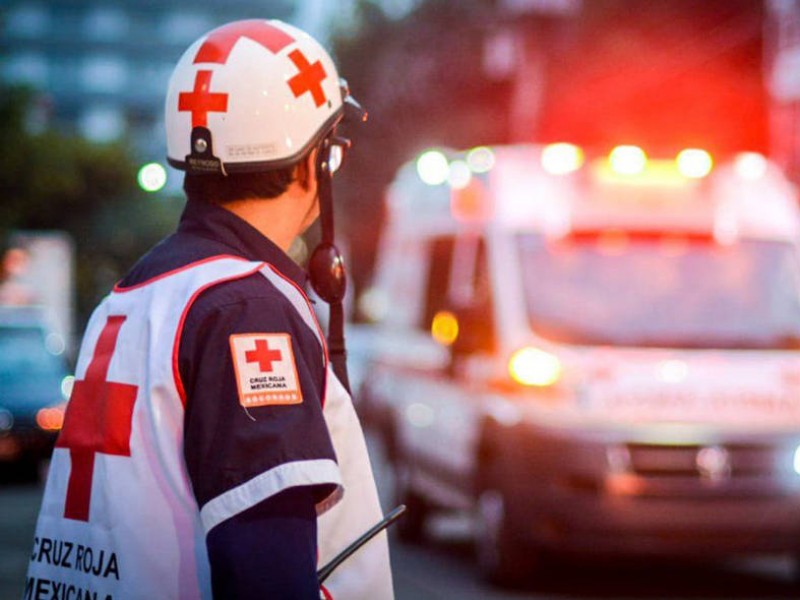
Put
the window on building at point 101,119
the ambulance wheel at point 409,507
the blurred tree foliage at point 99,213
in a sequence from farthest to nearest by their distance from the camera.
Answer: the window on building at point 101,119 → the blurred tree foliage at point 99,213 → the ambulance wheel at point 409,507

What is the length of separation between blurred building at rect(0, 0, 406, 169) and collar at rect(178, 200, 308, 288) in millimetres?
114134

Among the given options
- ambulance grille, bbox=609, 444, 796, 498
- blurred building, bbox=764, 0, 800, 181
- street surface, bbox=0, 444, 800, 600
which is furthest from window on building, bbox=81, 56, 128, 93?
ambulance grille, bbox=609, 444, 796, 498

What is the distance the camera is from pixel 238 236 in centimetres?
266

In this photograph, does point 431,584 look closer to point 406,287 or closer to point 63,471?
point 406,287

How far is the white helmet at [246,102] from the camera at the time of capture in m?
2.69

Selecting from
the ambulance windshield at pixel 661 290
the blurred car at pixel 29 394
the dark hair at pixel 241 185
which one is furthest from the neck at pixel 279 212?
the blurred car at pixel 29 394

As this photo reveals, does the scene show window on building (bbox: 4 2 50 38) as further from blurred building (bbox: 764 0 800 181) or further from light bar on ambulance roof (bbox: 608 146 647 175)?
light bar on ambulance roof (bbox: 608 146 647 175)

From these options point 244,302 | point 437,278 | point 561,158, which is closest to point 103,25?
point 437,278

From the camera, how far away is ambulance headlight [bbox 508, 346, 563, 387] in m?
9.84

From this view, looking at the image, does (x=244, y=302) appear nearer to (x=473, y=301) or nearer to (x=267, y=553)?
(x=267, y=553)

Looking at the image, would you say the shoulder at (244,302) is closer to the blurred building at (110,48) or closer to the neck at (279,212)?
the neck at (279,212)

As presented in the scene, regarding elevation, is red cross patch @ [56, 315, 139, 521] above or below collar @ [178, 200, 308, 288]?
below

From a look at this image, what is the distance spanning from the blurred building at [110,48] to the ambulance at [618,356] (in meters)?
106

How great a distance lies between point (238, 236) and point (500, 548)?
7671 millimetres
